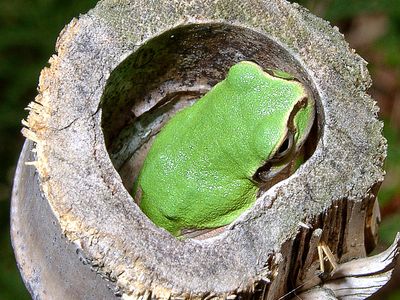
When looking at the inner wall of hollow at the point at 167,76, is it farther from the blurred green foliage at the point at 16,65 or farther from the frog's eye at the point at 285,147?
the blurred green foliage at the point at 16,65

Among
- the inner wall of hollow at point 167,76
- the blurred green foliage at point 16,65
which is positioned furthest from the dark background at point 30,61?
the inner wall of hollow at point 167,76

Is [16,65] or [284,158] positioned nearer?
[284,158]

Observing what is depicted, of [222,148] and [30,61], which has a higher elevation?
[30,61]

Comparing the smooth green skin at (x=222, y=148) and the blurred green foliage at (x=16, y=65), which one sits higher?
the blurred green foliage at (x=16, y=65)

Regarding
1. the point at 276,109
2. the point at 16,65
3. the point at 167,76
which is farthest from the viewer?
the point at 16,65

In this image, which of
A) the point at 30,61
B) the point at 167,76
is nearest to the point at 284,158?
the point at 167,76

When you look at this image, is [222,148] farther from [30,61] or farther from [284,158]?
[30,61]

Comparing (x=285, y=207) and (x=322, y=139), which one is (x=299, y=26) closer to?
(x=322, y=139)
